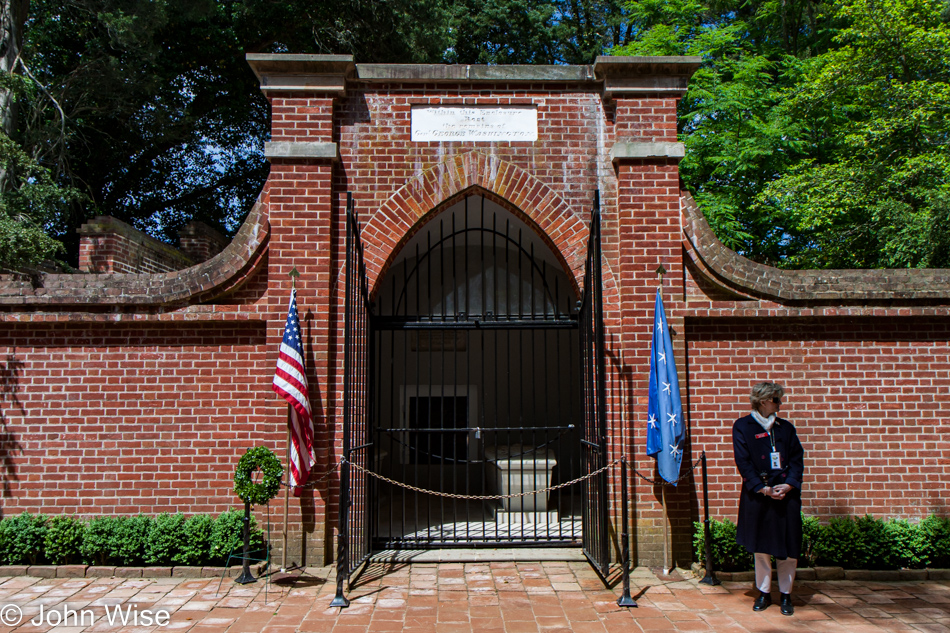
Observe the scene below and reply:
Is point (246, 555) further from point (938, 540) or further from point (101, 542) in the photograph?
point (938, 540)

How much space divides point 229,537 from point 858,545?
5649 mm

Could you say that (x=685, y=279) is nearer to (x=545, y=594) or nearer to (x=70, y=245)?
(x=545, y=594)

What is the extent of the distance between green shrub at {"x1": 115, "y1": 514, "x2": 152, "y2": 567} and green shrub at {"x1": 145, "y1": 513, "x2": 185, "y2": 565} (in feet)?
0.18

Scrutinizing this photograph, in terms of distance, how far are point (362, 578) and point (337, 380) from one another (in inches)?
71.7

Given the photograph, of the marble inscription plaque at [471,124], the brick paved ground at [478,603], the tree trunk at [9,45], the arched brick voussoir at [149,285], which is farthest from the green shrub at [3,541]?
the tree trunk at [9,45]

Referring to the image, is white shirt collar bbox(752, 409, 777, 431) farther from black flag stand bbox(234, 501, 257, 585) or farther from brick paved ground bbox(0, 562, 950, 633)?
black flag stand bbox(234, 501, 257, 585)

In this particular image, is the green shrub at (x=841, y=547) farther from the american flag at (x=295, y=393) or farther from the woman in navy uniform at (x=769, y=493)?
the american flag at (x=295, y=393)

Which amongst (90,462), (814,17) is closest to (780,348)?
(90,462)

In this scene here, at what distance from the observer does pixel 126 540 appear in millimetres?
6168

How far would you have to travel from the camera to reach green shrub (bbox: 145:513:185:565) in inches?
243

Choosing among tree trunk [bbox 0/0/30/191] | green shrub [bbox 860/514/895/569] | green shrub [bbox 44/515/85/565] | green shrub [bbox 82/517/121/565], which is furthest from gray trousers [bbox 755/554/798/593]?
tree trunk [bbox 0/0/30/191]

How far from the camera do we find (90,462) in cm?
662

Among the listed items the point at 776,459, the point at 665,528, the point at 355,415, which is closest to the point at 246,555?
the point at 355,415

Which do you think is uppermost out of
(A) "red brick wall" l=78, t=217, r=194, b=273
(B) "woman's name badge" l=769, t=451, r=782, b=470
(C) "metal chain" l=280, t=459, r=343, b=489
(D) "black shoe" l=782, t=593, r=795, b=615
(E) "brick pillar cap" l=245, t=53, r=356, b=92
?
(E) "brick pillar cap" l=245, t=53, r=356, b=92
